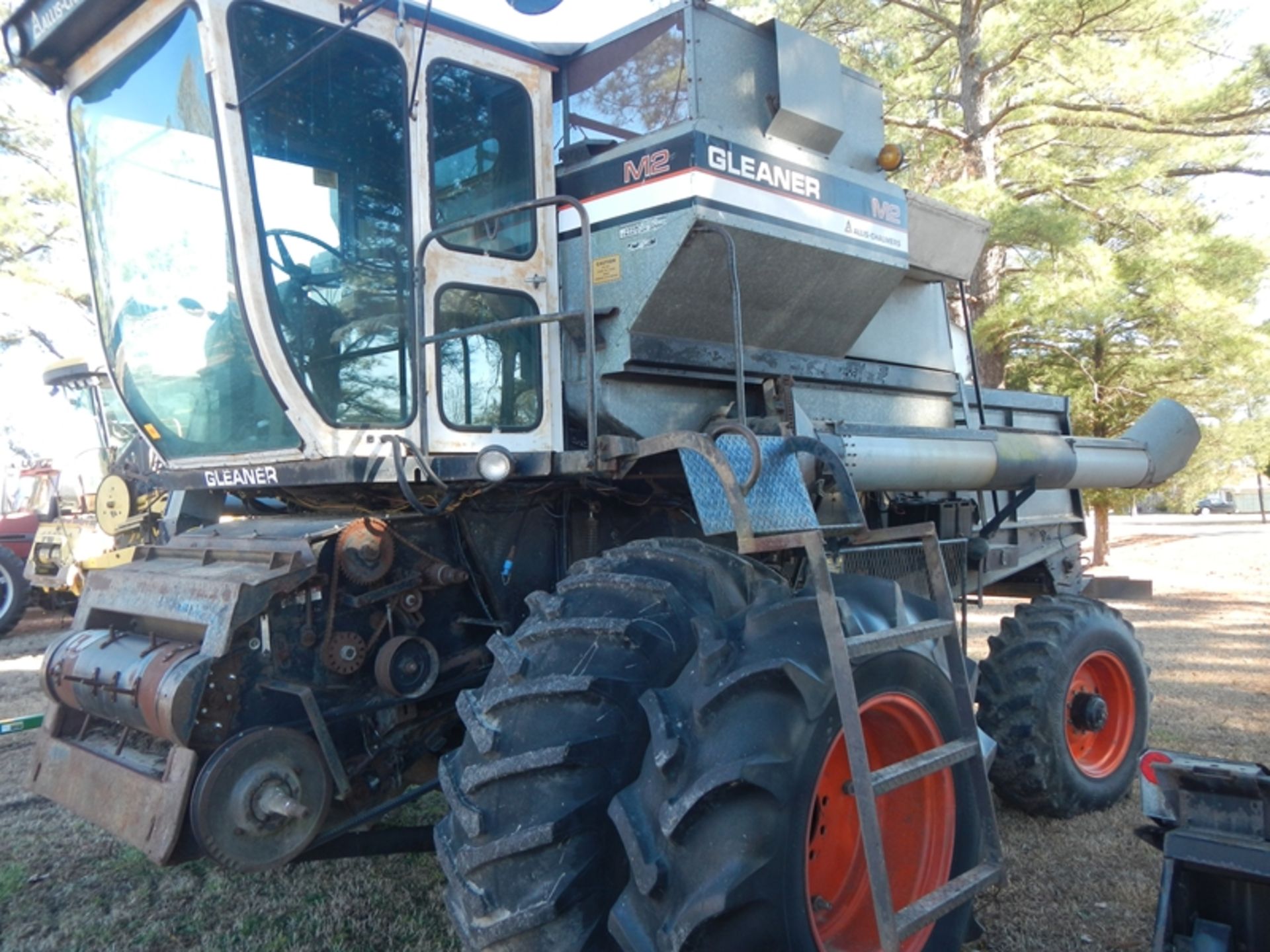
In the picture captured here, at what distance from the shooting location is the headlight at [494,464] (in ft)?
10.7

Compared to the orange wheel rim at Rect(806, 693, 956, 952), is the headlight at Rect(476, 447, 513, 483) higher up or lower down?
higher up

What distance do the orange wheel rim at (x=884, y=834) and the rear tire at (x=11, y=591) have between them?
1193 centimetres

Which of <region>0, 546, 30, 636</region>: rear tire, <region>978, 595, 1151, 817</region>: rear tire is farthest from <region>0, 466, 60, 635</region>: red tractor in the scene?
<region>978, 595, 1151, 817</region>: rear tire

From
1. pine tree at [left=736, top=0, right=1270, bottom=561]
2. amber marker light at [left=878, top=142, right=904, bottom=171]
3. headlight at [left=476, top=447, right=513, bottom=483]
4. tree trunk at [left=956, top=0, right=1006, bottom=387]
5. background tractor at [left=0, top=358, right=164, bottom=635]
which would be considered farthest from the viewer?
tree trunk at [left=956, top=0, right=1006, bottom=387]

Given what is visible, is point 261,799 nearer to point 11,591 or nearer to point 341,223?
point 341,223

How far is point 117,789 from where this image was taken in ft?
10.5

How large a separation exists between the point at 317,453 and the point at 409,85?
1.36m

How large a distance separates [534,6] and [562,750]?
8.01 feet

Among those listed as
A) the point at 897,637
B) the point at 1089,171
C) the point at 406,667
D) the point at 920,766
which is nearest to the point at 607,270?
the point at 406,667

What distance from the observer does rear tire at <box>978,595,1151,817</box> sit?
14.4ft

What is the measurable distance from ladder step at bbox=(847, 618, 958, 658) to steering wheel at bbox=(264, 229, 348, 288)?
7.17 ft

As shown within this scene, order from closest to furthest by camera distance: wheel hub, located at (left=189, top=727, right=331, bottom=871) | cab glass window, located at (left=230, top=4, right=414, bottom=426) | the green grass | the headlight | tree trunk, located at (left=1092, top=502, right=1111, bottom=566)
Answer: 1. wheel hub, located at (left=189, top=727, right=331, bottom=871)
2. the headlight
3. cab glass window, located at (left=230, top=4, right=414, bottom=426)
4. the green grass
5. tree trunk, located at (left=1092, top=502, right=1111, bottom=566)

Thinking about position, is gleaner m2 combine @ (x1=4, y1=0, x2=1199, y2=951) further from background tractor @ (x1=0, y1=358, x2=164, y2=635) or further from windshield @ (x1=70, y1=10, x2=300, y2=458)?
background tractor @ (x1=0, y1=358, x2=164, y2=635)

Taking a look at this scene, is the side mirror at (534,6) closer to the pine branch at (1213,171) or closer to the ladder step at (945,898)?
the ladder step at (945,898)
